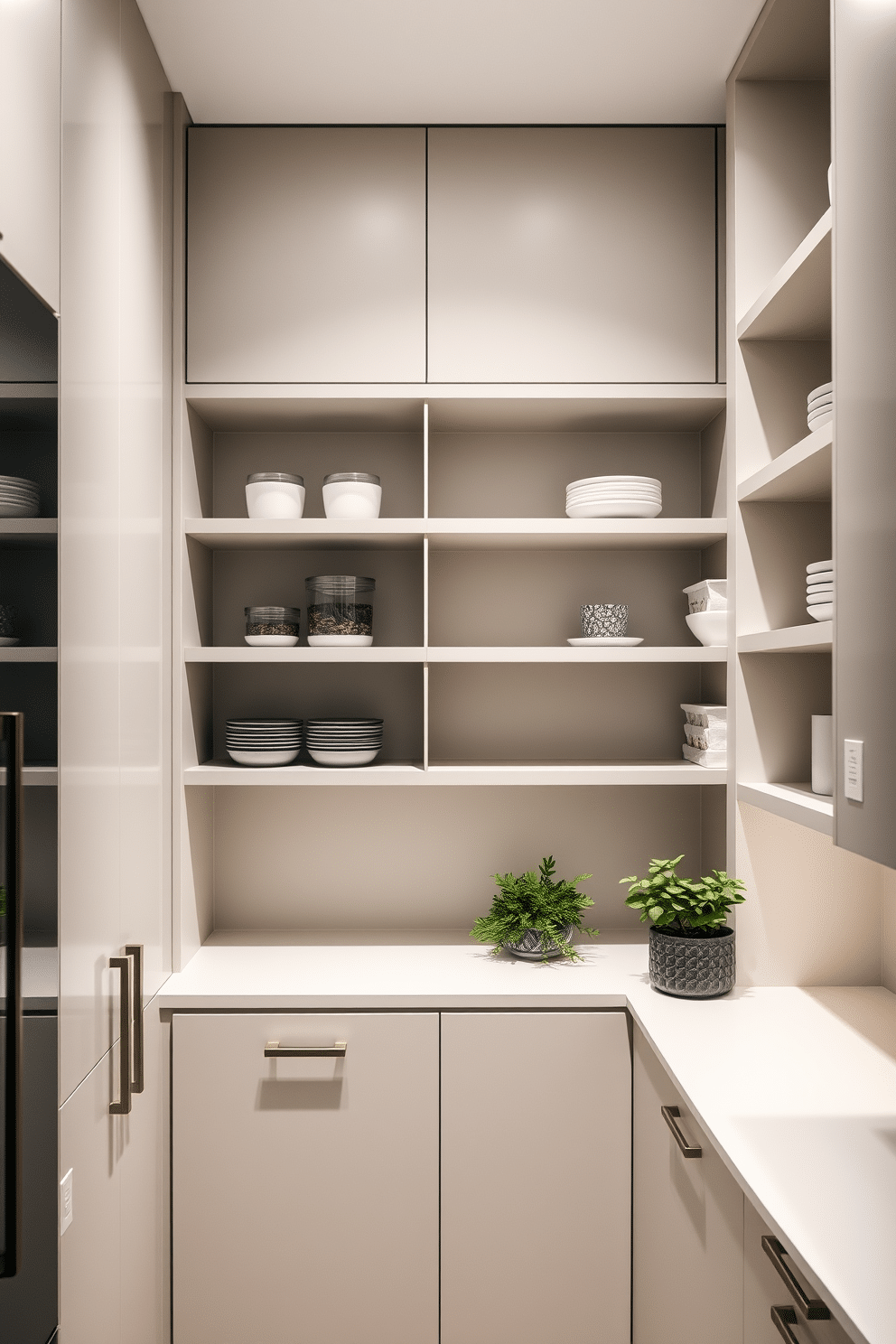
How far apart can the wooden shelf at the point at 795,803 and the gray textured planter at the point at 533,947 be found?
0.55 meters

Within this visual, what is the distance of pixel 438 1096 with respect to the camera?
183 centimetres

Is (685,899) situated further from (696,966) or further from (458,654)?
(458,654)

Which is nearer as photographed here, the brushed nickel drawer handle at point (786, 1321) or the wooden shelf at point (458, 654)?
the brushed nickel drawer handle at point (786, 1321)

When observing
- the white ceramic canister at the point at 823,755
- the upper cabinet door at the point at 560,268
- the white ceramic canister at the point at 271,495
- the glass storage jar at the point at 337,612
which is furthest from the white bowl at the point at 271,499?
the white ceramic canister at the point at 823,755

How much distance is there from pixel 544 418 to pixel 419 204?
22.5 inches

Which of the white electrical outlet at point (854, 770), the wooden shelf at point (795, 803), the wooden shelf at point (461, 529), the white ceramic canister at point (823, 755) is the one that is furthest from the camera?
the wooden shelf at point (461, 529)

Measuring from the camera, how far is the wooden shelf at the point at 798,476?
1501 millimetres

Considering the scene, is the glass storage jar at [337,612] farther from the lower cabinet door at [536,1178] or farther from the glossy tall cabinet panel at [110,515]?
the lower cabinet door at [536,1178]

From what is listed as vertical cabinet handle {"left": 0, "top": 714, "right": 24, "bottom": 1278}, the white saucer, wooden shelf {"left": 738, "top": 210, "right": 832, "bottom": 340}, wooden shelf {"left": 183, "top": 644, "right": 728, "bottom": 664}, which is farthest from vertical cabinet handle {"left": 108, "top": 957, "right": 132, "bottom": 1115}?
wooden shelf {"left": 738, "top": 210, "right": 832, "bottom": 340}

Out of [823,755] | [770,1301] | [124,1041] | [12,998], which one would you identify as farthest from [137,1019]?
[823,755]

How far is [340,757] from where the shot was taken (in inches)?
81.6

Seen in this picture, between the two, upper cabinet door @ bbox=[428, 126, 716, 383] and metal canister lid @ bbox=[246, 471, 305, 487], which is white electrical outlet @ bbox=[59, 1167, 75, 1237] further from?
upper cabinet door @ bbox=[428, 126, 716, 383]

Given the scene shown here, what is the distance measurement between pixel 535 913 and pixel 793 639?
2.85 feet

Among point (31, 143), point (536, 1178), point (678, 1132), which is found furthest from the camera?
point (536, 1178)
